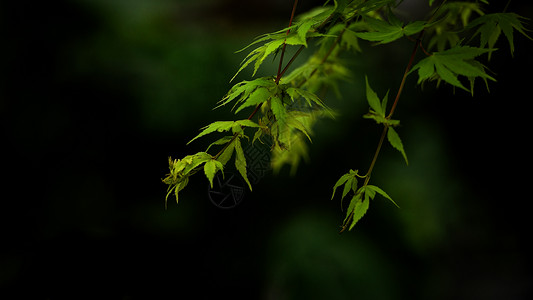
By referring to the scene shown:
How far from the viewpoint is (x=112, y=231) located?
1.52 metres

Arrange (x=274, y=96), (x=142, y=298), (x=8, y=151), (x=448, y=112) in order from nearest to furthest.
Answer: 1. (x=274, y=96)
2. (x=8, y=151)
3. (x=142, y=298)
4. (x=448, y=112)

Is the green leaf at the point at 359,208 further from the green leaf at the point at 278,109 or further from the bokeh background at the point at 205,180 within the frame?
the bokeh background at the point at 205,180

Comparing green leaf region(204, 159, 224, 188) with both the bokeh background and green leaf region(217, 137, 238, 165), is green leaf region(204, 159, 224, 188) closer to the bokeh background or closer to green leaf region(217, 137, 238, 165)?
green leaf region(217, 137, 238, 165)

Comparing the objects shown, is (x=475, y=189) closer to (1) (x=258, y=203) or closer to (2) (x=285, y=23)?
(1) (x=258, y=203)

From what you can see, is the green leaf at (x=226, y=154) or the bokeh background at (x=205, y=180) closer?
the green leaf at (x=226, y=154)

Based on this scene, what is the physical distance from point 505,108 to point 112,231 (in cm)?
153

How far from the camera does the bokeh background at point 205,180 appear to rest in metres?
1.46

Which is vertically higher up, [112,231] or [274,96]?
[274,96]

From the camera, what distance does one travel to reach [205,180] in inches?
61.6

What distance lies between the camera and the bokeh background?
1.46 meters

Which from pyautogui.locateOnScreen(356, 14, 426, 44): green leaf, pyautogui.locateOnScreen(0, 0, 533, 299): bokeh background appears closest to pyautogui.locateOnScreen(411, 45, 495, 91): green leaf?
pyautogui.locateOnScreen(356, 14, 426, 44): green leaf

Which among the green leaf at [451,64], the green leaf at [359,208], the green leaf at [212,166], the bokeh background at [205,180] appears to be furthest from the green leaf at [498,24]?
the bokeh background at [205,180]

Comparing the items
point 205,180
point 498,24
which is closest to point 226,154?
point 498,24

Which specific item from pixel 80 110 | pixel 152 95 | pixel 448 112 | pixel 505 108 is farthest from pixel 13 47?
pixel 505 108
